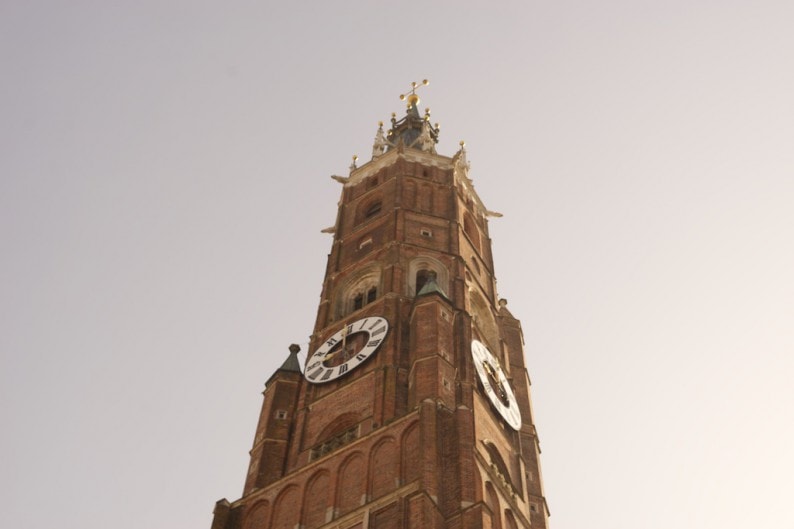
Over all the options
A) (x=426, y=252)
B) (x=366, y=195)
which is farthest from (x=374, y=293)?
(x=366, y=195)

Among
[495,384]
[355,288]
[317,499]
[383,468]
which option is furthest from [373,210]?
[383,468]

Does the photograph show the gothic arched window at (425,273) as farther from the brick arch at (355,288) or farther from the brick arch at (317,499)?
the brick arch at (317,499)

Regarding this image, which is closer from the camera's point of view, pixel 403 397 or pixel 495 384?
pixel 403 397

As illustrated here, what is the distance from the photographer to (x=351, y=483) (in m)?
31.1

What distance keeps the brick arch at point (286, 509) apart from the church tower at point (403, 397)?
0.05 m

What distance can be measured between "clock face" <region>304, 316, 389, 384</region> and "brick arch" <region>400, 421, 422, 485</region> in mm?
5992

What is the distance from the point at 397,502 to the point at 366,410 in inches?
255

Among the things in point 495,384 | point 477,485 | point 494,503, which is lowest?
point 477,485

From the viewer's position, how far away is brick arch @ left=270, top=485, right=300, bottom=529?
3115cm

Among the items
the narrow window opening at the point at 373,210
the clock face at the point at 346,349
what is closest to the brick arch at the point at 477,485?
the clock face at the point at 346,349

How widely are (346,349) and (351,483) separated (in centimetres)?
825

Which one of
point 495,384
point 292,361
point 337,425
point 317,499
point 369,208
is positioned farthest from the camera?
point 369,208

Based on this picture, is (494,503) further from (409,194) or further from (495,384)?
(409,194)

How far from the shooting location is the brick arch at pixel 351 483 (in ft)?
99.1
